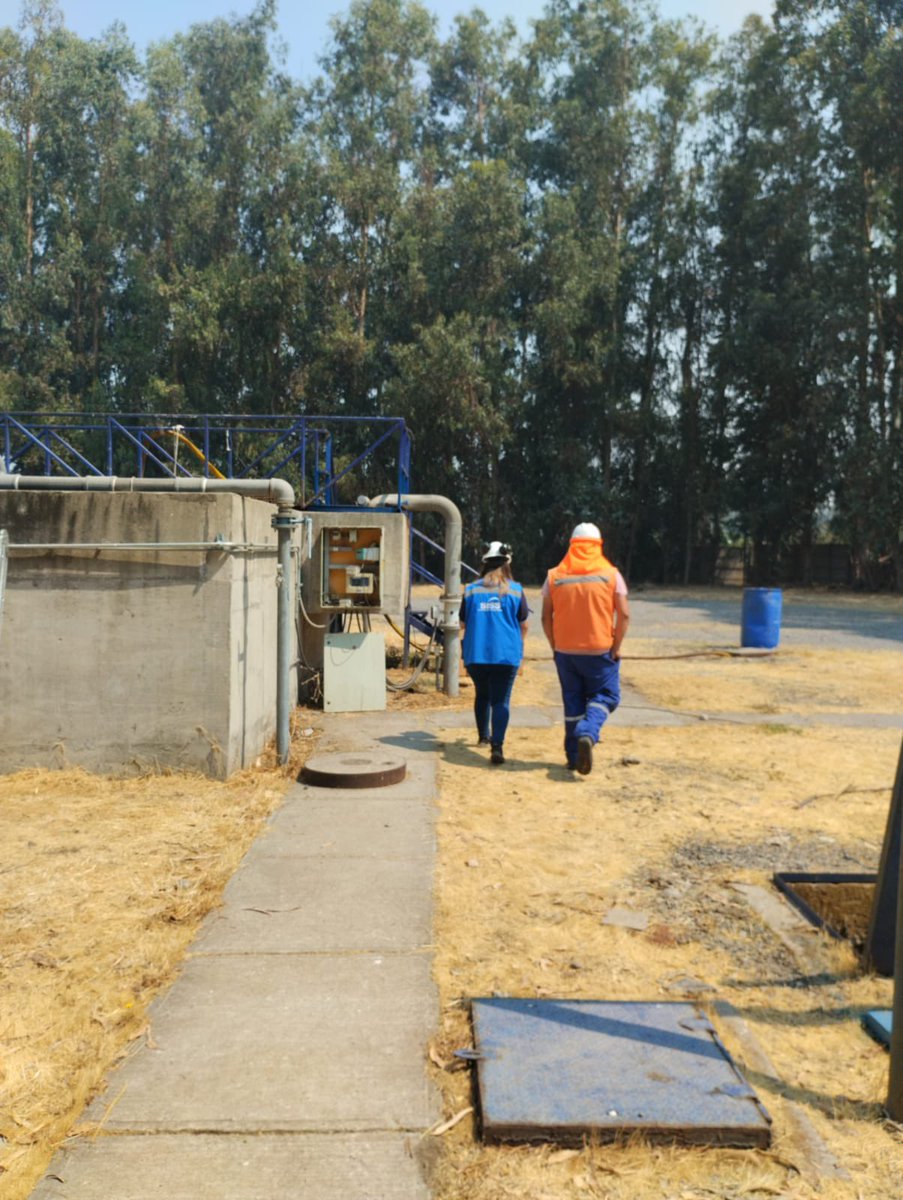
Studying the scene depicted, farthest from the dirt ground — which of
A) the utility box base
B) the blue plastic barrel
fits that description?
the blue plastic barrel

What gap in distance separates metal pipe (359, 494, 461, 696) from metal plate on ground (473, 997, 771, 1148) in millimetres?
7929

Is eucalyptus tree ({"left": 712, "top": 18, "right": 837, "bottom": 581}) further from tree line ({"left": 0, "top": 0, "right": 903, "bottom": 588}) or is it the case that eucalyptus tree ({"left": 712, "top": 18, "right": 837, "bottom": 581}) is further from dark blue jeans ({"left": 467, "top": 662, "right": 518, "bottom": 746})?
dark blue jeans ({"left": 467, "top": 662, "right": 518, "bottom": 746})

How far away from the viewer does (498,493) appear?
127ft

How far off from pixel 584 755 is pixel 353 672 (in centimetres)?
363

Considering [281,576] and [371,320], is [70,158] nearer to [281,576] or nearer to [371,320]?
[371,320]

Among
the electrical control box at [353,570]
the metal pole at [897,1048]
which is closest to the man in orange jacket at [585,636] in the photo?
the electrical control box at [353,570]

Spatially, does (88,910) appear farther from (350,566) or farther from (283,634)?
(350,566)

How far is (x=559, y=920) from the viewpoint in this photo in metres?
4.74

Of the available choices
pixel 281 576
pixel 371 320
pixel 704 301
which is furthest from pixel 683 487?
pixel 281 576

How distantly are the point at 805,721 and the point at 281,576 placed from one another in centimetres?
550

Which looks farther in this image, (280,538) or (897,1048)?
(280,538)

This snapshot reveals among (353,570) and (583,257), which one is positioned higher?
(583,257)

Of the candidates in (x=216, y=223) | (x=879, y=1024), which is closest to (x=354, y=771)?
(x=879, y=1024)

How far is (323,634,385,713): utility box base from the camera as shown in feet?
34.4
